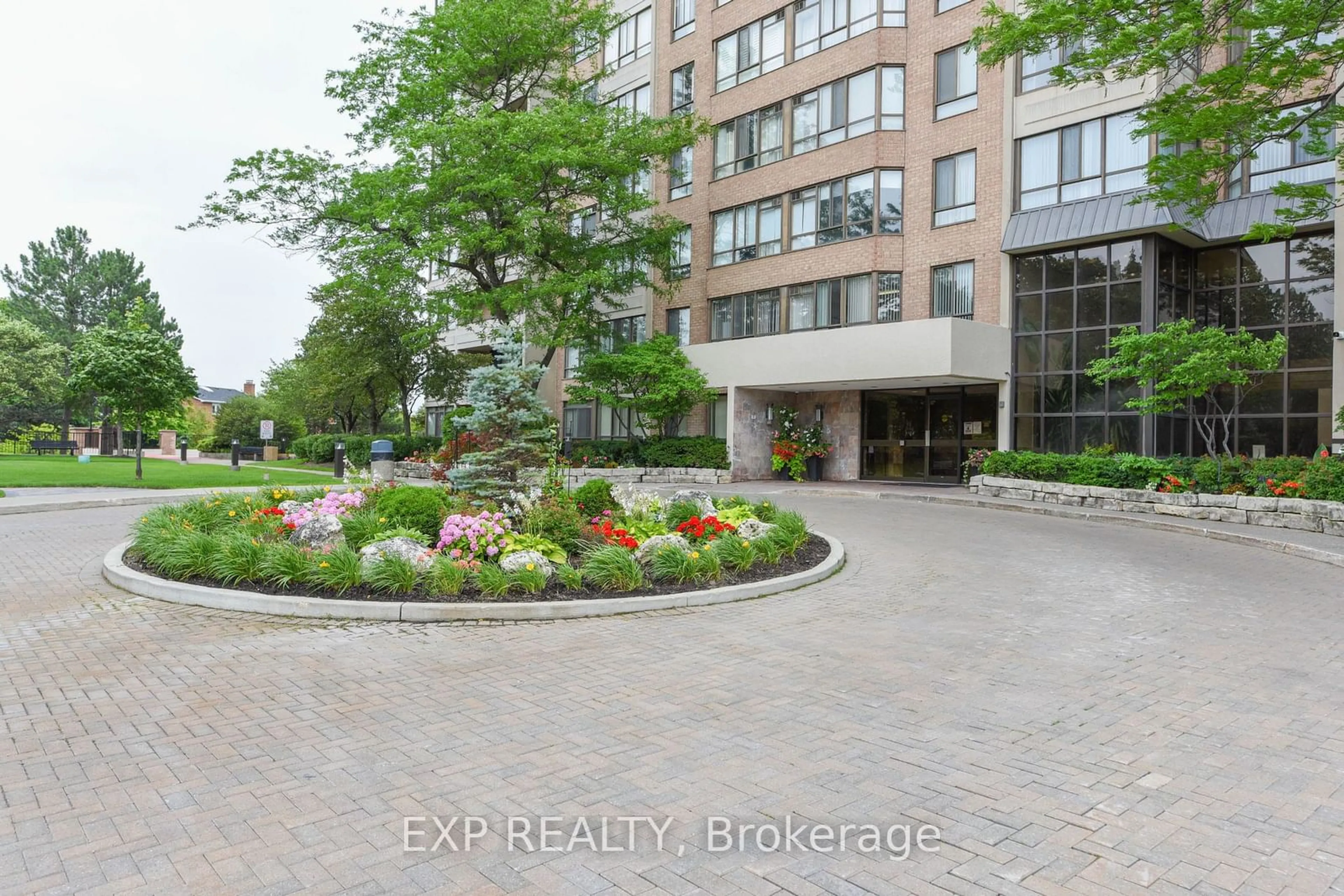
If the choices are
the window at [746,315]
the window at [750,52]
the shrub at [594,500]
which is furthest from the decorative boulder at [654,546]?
the window at [750,52]

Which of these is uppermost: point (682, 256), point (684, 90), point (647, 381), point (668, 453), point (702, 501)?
point (684, 90)

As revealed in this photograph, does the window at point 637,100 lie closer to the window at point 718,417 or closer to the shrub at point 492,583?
the window at point 718,417

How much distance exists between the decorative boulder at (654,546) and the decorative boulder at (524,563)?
1.08 m

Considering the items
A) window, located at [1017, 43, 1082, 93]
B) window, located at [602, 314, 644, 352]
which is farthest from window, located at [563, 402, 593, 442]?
window, located at [1017, 43, 1082, 93]

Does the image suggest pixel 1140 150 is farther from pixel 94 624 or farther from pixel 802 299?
pixel 94 624

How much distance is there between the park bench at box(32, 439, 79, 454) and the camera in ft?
153

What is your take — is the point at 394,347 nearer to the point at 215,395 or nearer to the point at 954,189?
the point at 954,189

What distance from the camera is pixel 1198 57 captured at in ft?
48.0

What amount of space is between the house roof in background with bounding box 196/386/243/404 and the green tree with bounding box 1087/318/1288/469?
88242mm

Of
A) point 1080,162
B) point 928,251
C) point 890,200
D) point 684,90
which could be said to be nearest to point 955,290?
point 928,251

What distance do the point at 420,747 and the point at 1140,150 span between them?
21.8m

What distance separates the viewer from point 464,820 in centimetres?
365

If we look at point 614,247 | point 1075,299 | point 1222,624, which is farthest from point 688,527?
point 614,247

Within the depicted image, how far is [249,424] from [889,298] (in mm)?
45770
